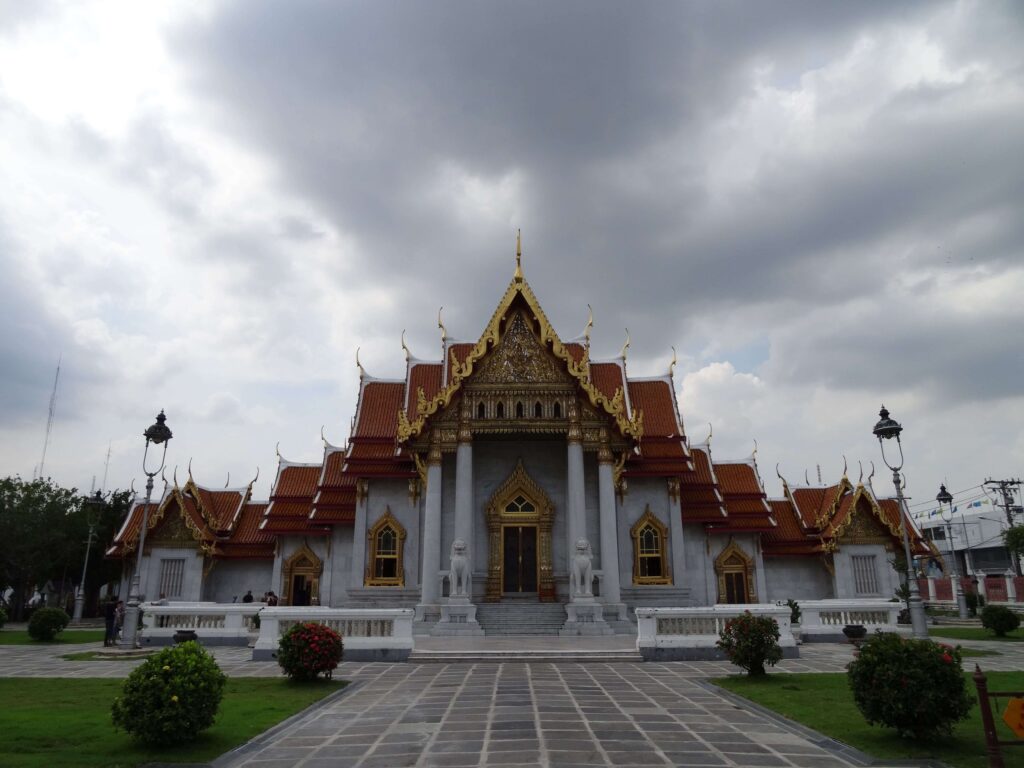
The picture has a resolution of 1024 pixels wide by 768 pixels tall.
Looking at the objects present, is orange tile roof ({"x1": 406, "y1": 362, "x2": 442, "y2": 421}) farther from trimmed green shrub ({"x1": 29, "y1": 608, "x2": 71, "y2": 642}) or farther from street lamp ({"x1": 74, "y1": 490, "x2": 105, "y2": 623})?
street lamp ({"x1": 74, "y1": 490, "x2": 105, "y2": 623})

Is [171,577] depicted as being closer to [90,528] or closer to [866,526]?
[90,528]

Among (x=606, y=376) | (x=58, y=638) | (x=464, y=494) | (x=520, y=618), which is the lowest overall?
(x=58, y=638)

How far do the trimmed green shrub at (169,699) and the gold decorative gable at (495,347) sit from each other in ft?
51.9

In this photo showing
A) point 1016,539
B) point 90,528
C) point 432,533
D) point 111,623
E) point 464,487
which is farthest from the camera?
point 1016,539

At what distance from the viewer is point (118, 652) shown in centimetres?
1823

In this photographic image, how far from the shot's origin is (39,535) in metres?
34.2

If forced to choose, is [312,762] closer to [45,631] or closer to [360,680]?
[360,680]

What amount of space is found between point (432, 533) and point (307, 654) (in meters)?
10.6

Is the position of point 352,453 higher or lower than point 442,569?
higher

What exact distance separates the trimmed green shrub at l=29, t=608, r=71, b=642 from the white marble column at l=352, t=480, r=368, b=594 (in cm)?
901

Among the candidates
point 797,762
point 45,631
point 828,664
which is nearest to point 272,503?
point 45,631

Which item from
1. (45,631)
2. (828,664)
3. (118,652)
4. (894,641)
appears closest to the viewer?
(894,641)

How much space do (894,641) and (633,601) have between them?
1732 centimetres

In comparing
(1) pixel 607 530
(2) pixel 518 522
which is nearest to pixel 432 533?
(2) pixel 518 522
